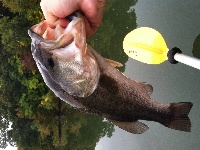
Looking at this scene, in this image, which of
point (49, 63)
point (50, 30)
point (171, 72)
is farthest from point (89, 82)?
point (171, 72)

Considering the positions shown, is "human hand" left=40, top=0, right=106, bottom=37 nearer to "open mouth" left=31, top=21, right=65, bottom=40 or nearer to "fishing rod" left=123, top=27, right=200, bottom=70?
"open mouth" left=31, top=21, right=65, bottom=40

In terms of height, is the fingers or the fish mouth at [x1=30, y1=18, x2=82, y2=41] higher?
the fingers

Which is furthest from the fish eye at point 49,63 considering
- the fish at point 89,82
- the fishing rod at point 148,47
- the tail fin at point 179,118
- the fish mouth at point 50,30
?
the fishing rod at point 148,47

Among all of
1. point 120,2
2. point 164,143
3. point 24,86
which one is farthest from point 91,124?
point 120,2

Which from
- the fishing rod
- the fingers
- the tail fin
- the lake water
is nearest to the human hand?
the fingers

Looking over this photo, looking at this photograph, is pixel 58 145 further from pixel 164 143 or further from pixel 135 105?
pixel 135 105
